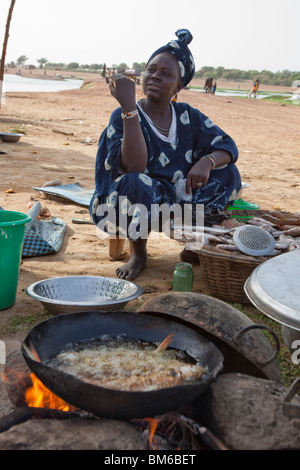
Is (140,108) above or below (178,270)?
above

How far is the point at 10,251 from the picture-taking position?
2994 mm

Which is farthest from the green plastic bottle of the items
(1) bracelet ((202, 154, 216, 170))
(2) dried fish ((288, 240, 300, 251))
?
(1) bracelet ((202, 154, 216, 170))

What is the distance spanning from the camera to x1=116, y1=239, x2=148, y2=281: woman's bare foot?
12.1 ft

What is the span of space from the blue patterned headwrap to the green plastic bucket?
1.63 m

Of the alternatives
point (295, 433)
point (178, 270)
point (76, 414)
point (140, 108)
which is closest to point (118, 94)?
point (140, 108)

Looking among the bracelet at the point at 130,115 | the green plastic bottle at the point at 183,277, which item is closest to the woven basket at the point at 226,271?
the green plastic bottle at the point at 183,277

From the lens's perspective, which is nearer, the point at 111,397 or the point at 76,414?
the point at 111,397

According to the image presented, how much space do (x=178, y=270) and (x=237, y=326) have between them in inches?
53.6

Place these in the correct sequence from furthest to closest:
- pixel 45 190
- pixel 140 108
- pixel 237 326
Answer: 1. pixel 45 190
2. pixel 140 108
3. pixel 237 326

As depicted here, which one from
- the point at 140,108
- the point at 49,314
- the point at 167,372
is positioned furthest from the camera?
the point at 140,108

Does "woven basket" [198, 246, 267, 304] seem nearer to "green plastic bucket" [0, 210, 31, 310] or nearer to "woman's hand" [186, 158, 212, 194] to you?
"woman's hand" [186, 158, 212, 194]

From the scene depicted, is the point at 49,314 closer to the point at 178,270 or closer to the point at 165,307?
the point at 178,270

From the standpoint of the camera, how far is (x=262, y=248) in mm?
3287

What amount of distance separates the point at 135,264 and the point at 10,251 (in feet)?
3.57
